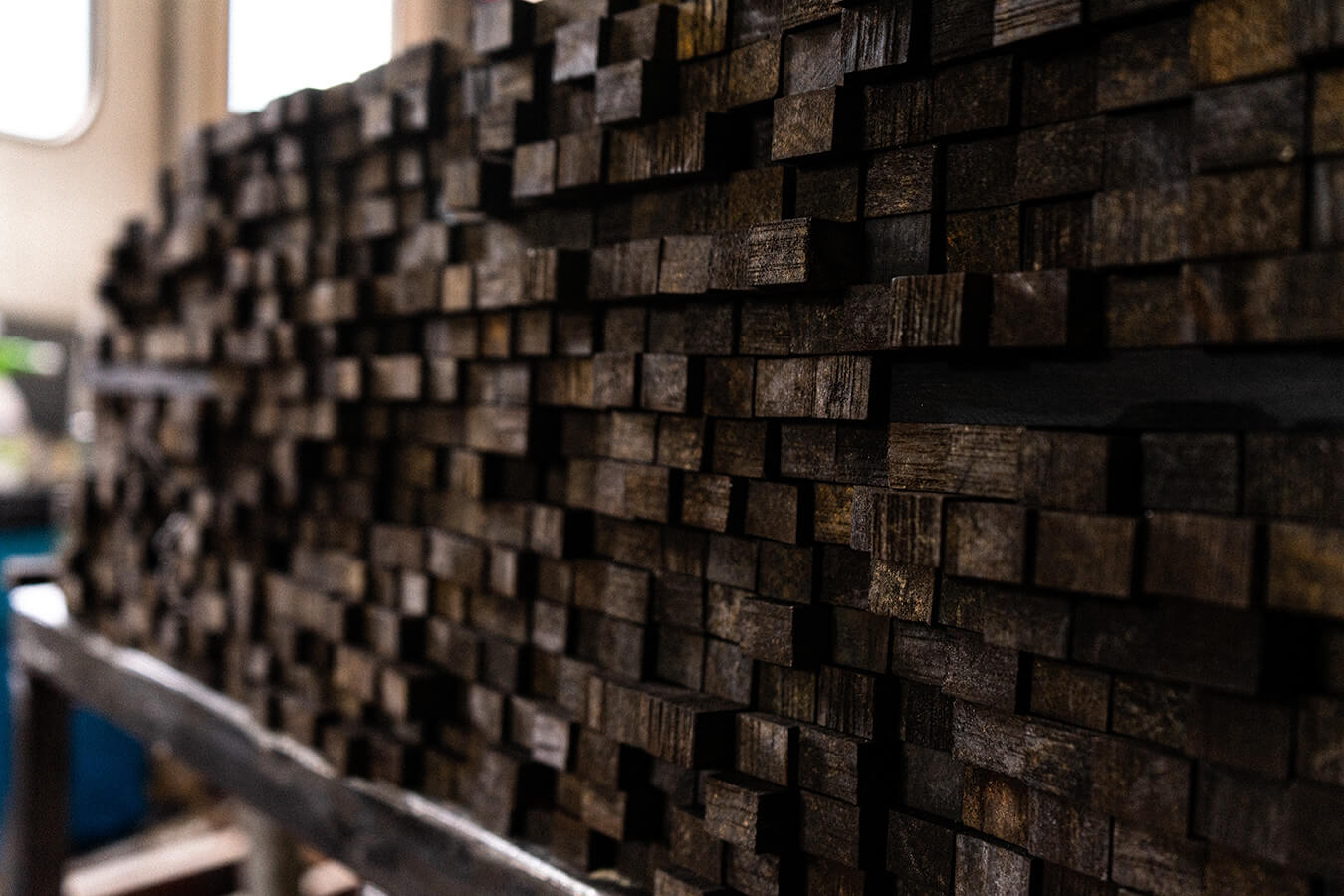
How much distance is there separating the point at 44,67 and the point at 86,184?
48 centimetres

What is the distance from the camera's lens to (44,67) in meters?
4.45

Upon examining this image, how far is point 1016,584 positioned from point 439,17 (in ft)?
13.4

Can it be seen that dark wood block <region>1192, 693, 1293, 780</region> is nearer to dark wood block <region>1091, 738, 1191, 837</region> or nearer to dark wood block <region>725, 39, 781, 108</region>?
dark wood block <region>1091, 738, 1191, 837</region>

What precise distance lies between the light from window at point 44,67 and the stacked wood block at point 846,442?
3370 mm

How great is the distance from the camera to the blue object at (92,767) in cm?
395

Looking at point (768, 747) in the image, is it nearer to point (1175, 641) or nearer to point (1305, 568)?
point (1175, 641)

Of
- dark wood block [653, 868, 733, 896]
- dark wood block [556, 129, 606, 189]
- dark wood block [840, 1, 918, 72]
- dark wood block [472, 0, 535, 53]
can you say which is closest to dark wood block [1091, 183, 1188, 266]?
dark wood block [840, 1, 918, 72]

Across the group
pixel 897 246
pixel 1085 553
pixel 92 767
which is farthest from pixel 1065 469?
pixel 92 767

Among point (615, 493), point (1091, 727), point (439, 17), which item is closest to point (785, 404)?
point (615, 493)

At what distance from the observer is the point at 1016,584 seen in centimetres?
89

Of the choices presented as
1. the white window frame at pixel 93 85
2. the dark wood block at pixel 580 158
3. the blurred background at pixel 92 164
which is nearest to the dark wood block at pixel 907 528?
the dark wood block at pixel 580 158

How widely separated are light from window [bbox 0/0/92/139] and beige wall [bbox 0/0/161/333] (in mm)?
104

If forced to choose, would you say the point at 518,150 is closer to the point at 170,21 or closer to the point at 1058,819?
the point at 1058,819

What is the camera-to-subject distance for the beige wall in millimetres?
4391
